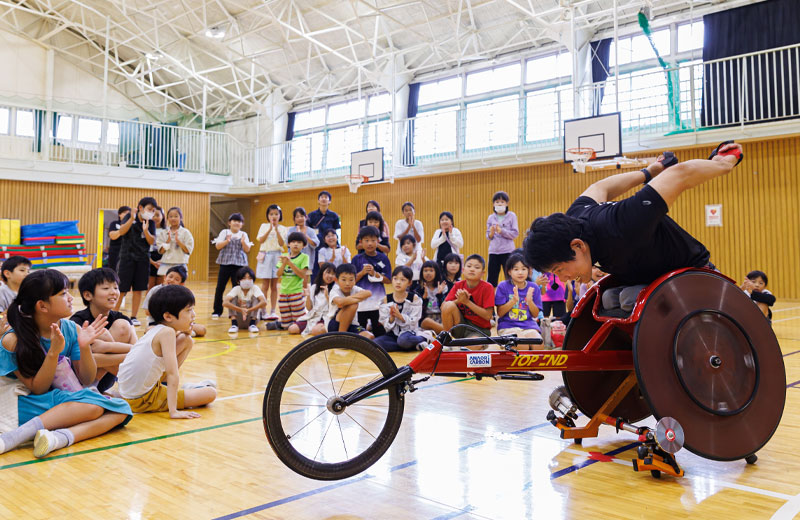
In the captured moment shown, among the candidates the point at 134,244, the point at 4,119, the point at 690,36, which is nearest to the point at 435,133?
the point at 690,36

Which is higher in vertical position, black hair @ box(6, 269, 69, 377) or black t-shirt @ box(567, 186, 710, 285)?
black t-shirt @ box(567, 186, 710, 285)

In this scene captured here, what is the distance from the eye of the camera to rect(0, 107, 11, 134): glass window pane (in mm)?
13800

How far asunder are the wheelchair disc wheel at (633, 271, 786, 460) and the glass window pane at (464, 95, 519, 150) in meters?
10.6

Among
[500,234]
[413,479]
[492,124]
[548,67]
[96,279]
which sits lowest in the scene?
[413,479]

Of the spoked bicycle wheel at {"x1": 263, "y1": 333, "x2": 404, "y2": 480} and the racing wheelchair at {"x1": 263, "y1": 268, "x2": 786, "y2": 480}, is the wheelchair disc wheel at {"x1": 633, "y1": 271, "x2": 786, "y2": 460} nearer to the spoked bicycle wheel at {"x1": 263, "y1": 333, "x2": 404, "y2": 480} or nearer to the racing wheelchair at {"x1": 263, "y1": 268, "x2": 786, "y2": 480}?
the racing wheelchair at {"x1": 263, "y1": 268, "x2": 786, "y2": 480}

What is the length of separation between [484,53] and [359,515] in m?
13.1

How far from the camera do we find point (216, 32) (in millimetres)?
14742

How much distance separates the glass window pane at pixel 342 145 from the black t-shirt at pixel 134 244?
338 inches

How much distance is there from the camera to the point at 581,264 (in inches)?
82.4

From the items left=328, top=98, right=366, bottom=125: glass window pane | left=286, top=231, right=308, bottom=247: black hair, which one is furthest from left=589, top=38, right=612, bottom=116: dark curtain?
left=286, top=231, right=308, bottom=247: black hair

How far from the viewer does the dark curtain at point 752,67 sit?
9414mm

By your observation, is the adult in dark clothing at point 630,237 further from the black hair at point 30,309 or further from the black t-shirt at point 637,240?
the black hair at point 30,309

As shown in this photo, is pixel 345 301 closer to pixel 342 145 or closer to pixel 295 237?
pixel 295 237

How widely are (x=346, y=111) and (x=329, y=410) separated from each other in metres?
15.6
